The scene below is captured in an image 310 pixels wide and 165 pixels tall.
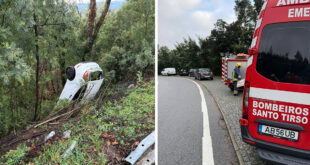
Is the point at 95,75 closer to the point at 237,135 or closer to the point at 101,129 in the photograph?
the point at 101,129

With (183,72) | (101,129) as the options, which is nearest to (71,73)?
(101,129)

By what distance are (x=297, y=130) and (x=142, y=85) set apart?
4.89 m

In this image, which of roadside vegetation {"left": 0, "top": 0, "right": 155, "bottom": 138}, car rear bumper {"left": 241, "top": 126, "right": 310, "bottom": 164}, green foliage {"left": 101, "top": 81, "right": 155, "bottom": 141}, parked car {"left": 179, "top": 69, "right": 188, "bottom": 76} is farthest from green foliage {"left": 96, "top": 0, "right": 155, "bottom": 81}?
parked car {"left": 179, "top": 69, "right": 188, "bottom": 76}

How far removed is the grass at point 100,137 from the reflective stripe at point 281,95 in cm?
194

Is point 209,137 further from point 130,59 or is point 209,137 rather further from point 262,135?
point 130,59

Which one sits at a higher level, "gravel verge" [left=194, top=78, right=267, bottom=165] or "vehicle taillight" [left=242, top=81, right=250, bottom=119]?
"vehicle taillight" [left=242, top=81, right=250, bottom=119]

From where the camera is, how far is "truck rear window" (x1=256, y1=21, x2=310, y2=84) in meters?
2.86

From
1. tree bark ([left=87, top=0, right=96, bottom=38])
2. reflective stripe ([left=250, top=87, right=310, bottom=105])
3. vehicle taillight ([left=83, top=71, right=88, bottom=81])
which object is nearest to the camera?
reflective stripe ([left=250, top=87, right=310, bottom=105])

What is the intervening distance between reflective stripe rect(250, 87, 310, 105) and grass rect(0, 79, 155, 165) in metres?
1.94

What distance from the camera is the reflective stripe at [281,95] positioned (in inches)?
110

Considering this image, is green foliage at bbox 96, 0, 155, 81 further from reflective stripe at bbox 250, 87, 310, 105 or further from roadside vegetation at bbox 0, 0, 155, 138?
reflective stripe at bbox 250, 87, 310, 105

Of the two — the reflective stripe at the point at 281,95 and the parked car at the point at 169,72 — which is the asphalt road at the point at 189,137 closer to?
the reflective stripe at the point at 281,95

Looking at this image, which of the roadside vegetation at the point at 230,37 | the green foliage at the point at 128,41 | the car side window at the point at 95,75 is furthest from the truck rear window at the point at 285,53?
the roadside vegetation at the point at 230,37

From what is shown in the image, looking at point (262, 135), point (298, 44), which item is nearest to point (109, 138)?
point (262, 135)
